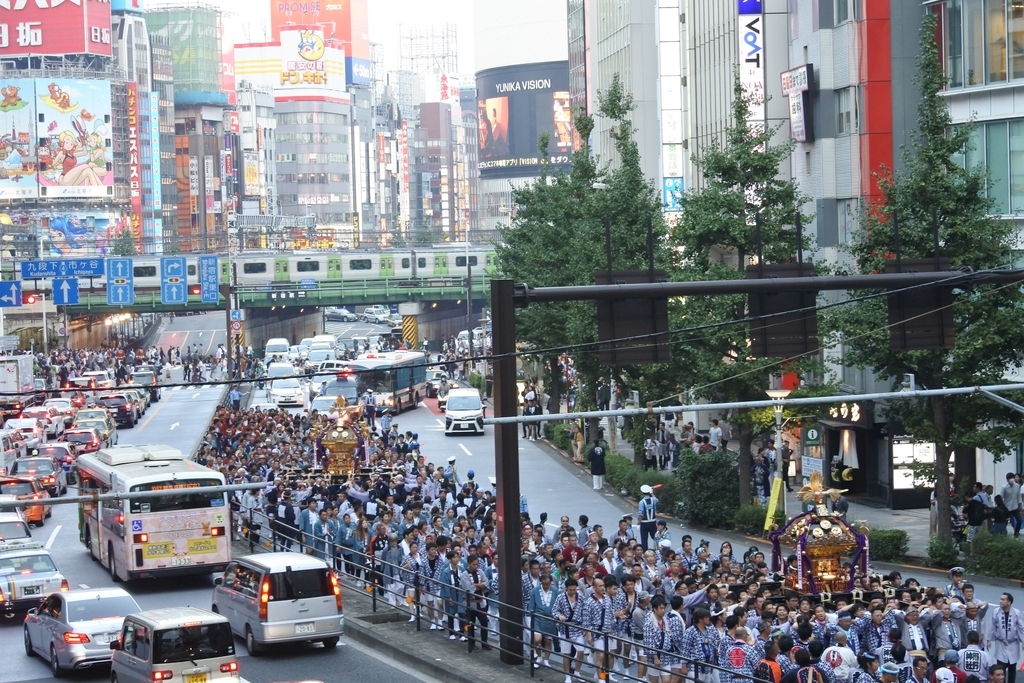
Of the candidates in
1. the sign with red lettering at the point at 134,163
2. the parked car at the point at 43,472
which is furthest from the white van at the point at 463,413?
the sign with red lettering at the point at 134,163

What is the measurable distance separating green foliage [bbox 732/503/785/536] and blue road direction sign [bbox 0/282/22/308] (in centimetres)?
3593

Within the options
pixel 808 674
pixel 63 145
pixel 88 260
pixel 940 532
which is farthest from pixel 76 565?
pixel 63 145

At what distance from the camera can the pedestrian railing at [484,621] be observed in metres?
18.2

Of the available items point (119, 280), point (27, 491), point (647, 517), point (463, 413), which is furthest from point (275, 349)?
point (647, 517)

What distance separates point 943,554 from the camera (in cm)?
2845

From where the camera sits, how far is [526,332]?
51531 millimetres

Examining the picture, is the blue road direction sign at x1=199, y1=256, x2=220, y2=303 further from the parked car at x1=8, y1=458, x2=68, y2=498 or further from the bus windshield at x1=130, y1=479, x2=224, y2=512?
the bus windshield at x1=130, y1=479, x2=224, y2=512

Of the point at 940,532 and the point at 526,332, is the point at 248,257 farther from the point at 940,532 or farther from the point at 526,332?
the point at 940,532

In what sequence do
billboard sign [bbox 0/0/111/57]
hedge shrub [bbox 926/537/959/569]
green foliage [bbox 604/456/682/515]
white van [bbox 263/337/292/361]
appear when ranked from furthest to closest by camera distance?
billboard sign [bbox 0/0/111/57]
white van [bbox 263/337/292/361]
green foliage [bbox 604/456/682/515]
hedge shrub [bbox 926/537/959/569]

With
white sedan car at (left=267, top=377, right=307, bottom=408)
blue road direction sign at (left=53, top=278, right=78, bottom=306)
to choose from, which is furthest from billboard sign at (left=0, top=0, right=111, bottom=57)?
white sedan car at (left=267, top=377, right=307, bottom=408)

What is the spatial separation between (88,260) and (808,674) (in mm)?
63487

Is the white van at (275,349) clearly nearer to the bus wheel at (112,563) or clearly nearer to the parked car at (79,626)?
the bus wheel at (112,563)

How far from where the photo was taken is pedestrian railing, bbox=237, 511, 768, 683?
716 inches

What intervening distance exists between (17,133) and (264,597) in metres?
152
